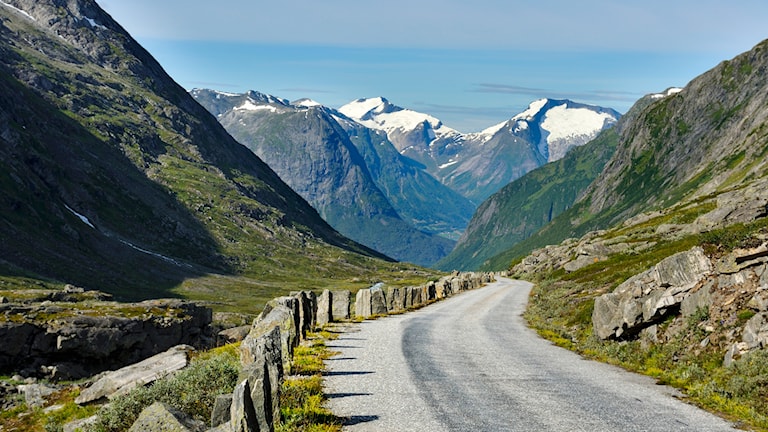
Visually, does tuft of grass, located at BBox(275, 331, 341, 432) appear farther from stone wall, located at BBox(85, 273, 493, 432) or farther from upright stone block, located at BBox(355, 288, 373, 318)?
upright stone block, located at BBox(355, 288, 373, 318)

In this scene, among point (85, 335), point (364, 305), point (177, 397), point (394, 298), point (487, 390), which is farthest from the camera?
point (85, 335)

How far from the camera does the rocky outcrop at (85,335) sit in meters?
69.4

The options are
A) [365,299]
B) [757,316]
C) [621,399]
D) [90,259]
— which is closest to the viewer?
[621,399]

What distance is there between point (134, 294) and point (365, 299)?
511ft

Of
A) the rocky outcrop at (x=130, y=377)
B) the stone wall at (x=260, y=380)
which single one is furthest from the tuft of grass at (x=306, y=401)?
the rocky outcrop at (x=130, y=377)

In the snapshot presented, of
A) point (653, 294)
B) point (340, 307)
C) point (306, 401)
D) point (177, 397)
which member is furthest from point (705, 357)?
point (340, 307)

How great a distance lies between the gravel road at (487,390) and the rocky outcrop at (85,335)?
56.2m

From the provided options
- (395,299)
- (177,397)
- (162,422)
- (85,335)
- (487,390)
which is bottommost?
Result: (85,335)

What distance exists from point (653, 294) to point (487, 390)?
37.7 ft

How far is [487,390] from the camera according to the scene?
18.5 meters

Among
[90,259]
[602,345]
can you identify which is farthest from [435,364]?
[90,259]

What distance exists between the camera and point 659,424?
14.9m

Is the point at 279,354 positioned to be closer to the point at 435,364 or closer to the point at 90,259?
the point at 435,364

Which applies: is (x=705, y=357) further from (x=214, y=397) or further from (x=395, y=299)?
(x=395, y=299)
